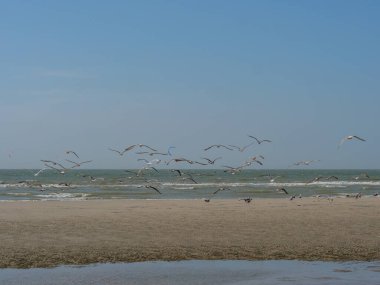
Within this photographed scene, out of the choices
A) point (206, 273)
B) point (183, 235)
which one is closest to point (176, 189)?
point (183, 235)

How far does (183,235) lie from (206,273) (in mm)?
5918

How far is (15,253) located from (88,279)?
3595mm

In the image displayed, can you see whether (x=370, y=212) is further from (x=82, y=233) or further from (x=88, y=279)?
(x=88, y=279)

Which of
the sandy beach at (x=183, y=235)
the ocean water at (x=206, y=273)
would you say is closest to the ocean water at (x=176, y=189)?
the sandy beach at (x=183, y=235)

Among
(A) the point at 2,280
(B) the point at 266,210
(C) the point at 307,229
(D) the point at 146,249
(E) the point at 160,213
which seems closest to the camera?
(A) the point at 2,280

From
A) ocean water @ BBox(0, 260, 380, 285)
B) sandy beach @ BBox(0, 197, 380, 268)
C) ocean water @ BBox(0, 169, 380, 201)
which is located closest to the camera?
ocean water @ BBox(0, 260, 380, 285)

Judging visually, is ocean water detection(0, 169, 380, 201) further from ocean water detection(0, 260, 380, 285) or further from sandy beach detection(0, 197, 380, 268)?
ocean water detection(0, 260, 380, 285)

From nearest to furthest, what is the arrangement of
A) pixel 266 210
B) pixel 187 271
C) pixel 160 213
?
1. pixel 187 271
2. pixel 160 213
3. pixel 266 210

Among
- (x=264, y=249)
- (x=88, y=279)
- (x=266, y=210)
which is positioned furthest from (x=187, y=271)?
(x=266, y=210)

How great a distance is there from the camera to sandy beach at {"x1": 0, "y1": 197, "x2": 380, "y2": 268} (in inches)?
609

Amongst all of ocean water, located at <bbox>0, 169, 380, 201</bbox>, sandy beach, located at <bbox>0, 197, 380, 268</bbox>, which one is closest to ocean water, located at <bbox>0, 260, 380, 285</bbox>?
sandy beach, located at <bbox>0, 197, 380, 268</bbox>

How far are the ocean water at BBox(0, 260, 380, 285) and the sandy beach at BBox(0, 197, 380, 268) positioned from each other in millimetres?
703

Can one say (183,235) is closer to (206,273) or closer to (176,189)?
(206,273)

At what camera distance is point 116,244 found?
56.9 feet
